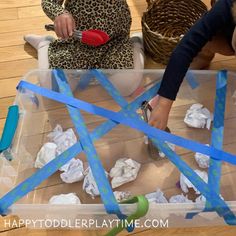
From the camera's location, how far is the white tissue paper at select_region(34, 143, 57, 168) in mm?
801

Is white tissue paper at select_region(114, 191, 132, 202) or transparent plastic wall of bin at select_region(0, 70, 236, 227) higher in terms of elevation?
transparent plastic wall of bin at select_region(0, 70, 236, 227)

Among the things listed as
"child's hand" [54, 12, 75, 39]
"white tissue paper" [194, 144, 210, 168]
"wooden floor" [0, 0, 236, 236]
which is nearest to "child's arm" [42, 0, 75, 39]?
"child's hand" [54, 12, 75, 39]

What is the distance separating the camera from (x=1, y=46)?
111cm

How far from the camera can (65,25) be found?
867mm

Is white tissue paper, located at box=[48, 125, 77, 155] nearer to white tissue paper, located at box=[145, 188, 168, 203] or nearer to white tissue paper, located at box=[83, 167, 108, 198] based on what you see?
white tissue paper, located at box=[83, 167, 108, 198]

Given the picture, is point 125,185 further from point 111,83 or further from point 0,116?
point 0,116

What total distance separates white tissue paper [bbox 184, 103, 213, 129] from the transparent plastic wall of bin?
0.02 m

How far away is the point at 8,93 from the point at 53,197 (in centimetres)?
36

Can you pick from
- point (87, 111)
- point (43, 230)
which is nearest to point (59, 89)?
point (87, 111)

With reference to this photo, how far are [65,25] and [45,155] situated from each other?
12.3 inches

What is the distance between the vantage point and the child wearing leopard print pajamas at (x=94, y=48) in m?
0.91

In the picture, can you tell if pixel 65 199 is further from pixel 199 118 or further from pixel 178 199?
pixel 199 118

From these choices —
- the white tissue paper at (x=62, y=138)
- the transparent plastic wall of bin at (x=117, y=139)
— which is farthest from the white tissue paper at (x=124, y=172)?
the white tissue paper at (x=62, y=138)

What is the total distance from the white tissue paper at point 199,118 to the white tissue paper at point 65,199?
334 millimetres
